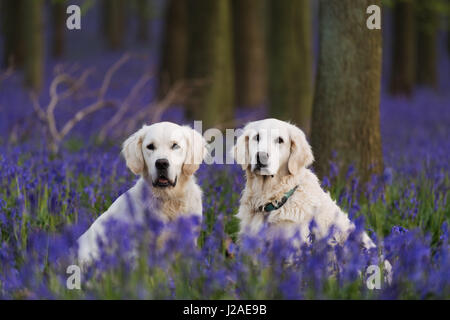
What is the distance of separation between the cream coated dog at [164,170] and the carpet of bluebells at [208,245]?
297 mm

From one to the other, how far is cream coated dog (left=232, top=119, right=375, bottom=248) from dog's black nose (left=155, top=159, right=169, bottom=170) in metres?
0.50

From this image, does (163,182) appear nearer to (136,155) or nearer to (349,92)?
(136,155)

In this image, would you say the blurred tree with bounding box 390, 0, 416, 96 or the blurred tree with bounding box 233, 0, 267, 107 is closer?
the blurred tree with bounding box 233, 0, 267, 107

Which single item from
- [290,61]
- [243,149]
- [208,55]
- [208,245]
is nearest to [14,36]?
[208,55]

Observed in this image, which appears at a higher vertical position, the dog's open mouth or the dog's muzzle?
the dog's muzzle

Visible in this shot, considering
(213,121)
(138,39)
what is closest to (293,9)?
(213,121)

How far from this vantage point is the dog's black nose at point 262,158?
3957mm

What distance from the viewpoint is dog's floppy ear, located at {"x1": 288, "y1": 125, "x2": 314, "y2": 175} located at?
13.4 ft

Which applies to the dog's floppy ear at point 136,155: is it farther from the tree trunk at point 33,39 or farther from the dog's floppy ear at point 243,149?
the tree trunk at point 33,39

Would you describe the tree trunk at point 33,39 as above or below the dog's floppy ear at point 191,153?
above

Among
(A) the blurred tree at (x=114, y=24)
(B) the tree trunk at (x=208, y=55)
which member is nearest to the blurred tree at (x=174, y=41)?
(B) the tree trunk at (x=208, y=55)

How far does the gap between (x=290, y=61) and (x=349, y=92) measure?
5.36 metres

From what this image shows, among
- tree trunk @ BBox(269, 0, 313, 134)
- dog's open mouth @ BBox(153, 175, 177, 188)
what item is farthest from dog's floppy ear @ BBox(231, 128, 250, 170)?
tree trunk @ BBox(269, 0, 313, 134)

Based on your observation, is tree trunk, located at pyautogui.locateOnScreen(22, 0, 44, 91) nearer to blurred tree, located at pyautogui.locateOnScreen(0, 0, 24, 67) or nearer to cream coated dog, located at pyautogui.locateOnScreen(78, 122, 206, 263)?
blurred tree, located at pyautogui.locateOnScreen(0, 0, 24, 67)
